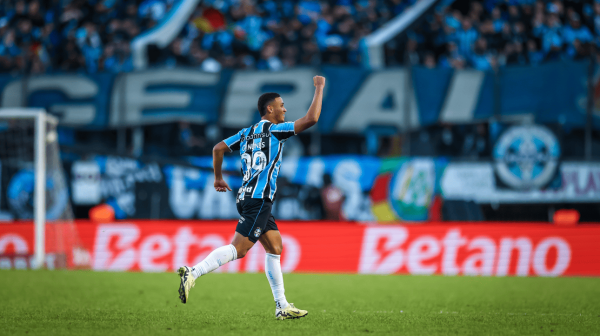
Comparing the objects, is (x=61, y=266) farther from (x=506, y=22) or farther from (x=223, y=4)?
(x=506, y=22)

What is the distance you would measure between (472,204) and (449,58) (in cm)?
384

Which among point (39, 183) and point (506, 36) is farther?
point (506, 36)

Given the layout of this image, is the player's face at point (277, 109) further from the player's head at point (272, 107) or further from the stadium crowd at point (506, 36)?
the stadium crowd at point (506, 36)

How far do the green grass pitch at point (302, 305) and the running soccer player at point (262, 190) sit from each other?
475 millimetres

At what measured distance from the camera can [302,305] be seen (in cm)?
671

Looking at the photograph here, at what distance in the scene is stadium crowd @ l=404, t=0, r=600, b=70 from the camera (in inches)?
575

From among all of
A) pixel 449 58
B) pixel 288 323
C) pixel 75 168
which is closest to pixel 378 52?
pixel 449 58

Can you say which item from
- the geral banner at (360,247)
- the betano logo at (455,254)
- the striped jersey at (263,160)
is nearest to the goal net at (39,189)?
the geral banner at (360,247)

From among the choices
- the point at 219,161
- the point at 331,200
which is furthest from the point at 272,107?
the point at 331,200

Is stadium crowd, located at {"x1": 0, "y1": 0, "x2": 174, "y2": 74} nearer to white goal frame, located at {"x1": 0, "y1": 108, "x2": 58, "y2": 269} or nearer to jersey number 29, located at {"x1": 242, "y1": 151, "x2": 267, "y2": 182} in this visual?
white goal frame, located at {"x1": 0, "y1": 108, "x2": 58, "y2": 269}

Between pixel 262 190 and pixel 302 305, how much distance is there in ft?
6.17

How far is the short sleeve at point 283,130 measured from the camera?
528 cm

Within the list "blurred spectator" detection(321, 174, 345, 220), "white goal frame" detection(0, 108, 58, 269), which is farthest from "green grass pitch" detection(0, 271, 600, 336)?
"blurred spectator" detection(321, 174, 345, 220)

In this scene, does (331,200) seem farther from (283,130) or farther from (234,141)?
(283,130)
